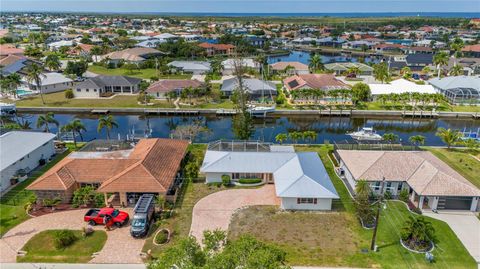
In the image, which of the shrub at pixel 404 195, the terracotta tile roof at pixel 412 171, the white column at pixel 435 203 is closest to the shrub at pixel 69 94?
the terracotta tile roof at pixel 412 171

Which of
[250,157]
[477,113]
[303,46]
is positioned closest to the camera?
[250,157]

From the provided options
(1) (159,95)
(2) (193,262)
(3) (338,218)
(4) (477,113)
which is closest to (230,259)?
(2) (193,262)

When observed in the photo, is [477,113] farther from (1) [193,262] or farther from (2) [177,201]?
(1) [193,262]

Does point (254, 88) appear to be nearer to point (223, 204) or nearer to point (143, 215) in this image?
point (223, 204)

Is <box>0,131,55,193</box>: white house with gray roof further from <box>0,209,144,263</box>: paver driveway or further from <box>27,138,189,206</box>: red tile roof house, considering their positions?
<box>0,209,144,263</box>: paver driveway

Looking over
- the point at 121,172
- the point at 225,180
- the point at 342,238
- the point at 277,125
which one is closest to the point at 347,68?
the point at 277,125

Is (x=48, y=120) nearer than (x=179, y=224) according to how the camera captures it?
No

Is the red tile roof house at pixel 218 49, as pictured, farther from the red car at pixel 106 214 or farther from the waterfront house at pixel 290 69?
the red car at pixel 106 214
